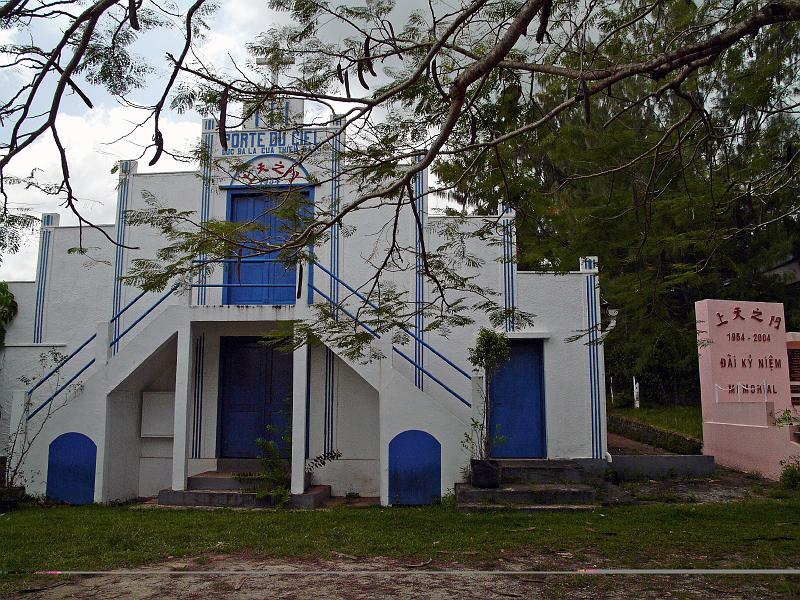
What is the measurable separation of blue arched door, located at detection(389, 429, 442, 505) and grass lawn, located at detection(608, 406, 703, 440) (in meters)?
7.16

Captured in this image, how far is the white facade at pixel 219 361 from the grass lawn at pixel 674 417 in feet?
18.5

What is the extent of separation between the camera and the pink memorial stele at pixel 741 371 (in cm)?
1263

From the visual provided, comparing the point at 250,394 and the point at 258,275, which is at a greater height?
the point at 258,275

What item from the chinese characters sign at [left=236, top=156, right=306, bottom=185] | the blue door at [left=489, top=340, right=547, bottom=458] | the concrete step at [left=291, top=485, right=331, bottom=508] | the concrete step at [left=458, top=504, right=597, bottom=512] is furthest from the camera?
the chinese characters sign at [left=236, top=156, right=306, bottom=185]

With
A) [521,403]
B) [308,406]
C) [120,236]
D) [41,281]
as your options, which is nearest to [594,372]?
[521,403]

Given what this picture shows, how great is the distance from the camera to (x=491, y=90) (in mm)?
7266

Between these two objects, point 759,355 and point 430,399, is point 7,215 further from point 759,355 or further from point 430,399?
point 759,355

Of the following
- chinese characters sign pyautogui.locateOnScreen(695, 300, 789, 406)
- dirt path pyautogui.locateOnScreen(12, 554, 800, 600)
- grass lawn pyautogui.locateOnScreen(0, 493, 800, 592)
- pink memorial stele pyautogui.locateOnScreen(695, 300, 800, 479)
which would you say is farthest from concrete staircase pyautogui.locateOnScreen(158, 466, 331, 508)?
chinese characters sign pyautogui.locateOnScreen(695, 300, 789, 406)

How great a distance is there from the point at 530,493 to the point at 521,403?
2166mm

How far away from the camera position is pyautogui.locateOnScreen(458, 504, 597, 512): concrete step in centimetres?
891

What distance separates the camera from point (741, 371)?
42.5ft

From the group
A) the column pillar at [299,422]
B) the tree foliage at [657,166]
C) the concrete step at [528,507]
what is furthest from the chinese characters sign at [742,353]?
the column pillar at [299,422]

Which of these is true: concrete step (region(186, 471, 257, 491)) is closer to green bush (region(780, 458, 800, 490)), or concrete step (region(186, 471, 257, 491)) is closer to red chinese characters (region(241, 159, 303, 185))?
red chinese characters (region(241, 159, 303, 185))

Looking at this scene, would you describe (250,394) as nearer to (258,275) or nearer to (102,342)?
(258,275)
